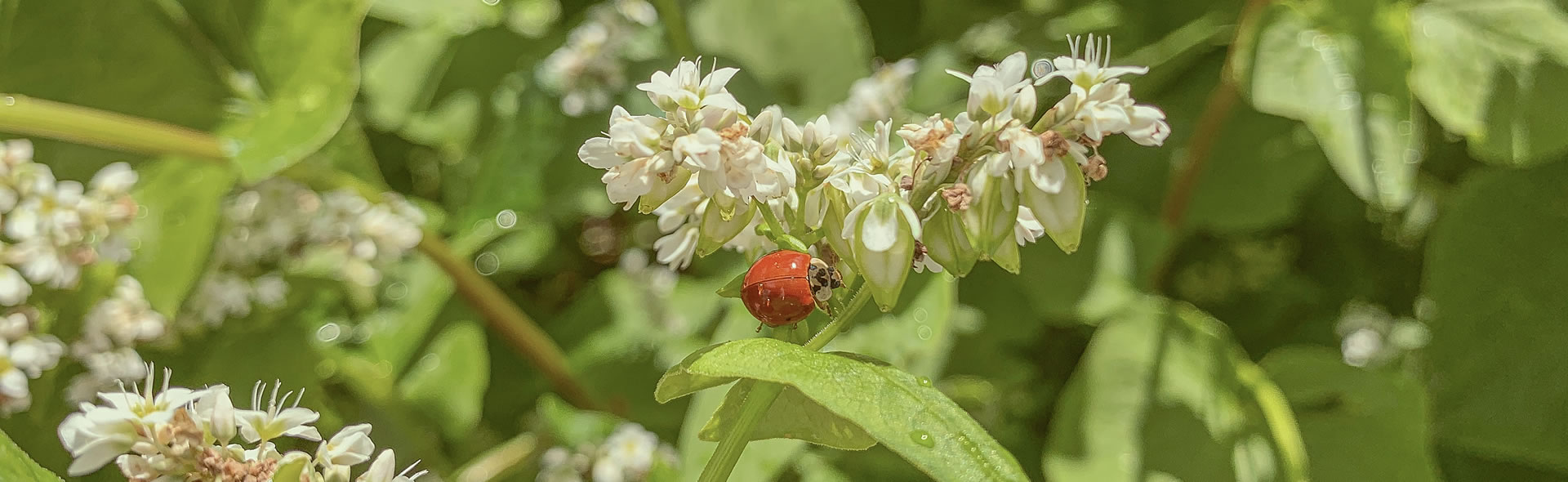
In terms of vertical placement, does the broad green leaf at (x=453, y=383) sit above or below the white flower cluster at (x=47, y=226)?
below

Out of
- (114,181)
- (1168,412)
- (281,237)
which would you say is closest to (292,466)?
(114,181)

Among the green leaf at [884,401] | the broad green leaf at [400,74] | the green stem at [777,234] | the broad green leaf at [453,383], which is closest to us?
the green leaf at [884,401]

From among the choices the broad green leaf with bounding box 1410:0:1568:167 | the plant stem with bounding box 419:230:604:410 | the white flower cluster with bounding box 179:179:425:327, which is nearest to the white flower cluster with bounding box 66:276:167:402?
the white flower cluster with bounding box 179:179:425:327

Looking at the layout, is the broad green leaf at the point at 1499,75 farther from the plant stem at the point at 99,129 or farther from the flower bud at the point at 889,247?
the plant stem at the point at 99,129

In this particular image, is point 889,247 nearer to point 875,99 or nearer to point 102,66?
point 875,99

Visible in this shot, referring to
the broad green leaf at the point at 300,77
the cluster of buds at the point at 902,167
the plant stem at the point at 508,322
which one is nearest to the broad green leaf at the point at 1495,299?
the cluster of buds at the point at 902,167
